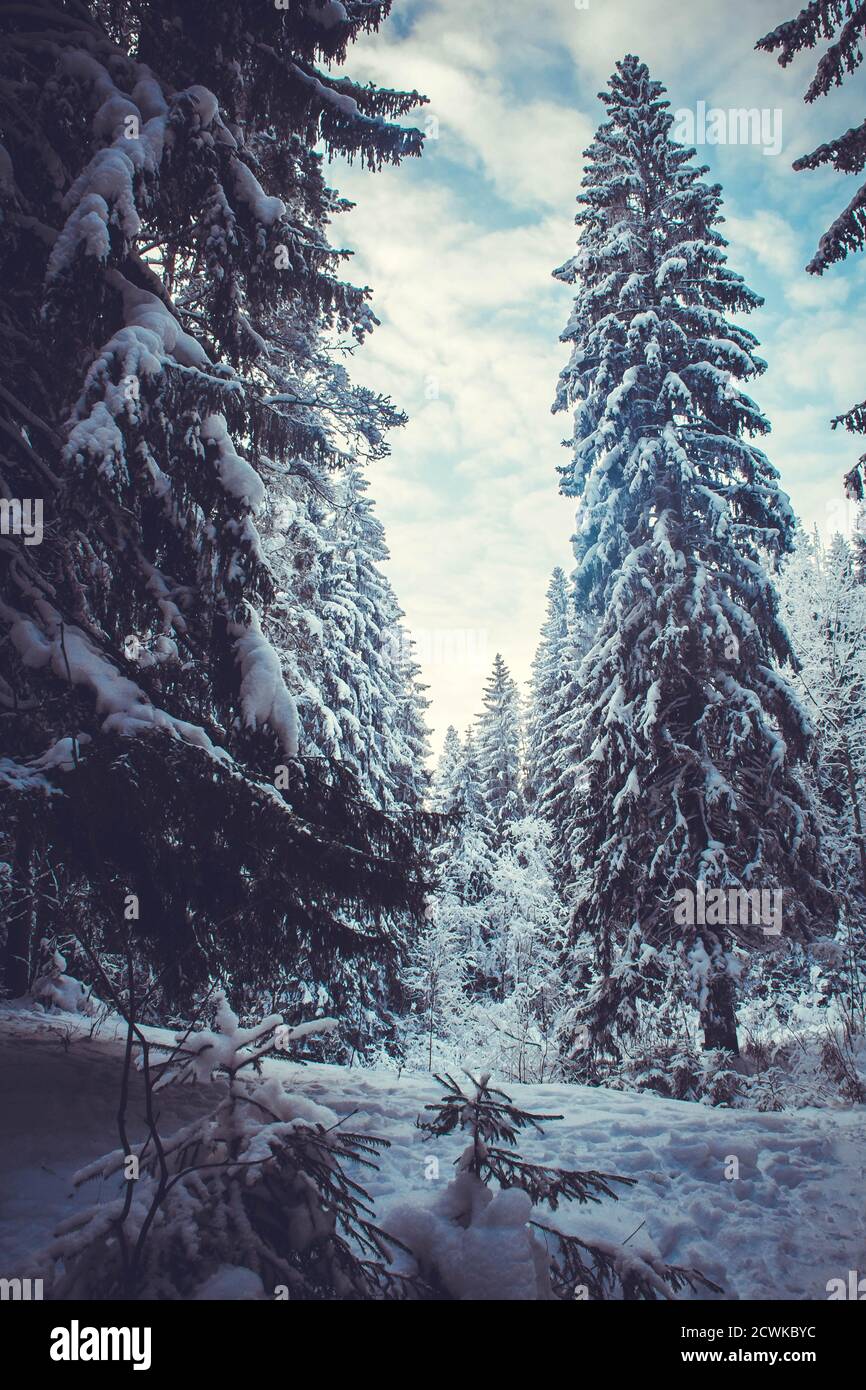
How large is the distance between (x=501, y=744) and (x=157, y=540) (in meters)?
29.4

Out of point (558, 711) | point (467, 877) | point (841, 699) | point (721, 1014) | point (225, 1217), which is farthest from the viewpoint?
point (558, 711)

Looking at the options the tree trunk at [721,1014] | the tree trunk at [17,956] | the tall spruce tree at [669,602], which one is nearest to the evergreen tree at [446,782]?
the tall spruce tree at [669,602]

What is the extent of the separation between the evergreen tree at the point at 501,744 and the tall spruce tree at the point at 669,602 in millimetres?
19313

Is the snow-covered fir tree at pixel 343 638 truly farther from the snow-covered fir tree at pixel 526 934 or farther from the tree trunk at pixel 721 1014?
the tree trunk at pixel 721 1014

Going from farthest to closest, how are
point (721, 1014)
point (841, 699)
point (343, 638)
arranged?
point (841, 699) → point (343, 638) → point (721, 1014)

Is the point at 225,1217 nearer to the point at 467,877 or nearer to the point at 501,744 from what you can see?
the point at 467,877

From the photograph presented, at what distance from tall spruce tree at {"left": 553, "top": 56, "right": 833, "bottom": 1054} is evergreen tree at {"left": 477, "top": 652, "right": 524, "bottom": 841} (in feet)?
63.4

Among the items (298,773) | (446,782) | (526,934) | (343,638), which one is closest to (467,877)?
(526,934)

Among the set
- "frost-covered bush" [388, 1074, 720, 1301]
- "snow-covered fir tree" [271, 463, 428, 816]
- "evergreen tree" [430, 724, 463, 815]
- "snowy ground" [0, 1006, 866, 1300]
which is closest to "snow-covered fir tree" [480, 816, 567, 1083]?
"evergreen tree" [430, 724, 463, 815]

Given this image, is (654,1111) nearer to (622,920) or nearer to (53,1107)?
(622,920)

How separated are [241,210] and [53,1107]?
7296 mm

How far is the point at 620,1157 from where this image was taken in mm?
5492

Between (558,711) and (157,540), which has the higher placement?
(558,711)

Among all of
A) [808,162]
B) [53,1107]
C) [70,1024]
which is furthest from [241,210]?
[70,1024]
